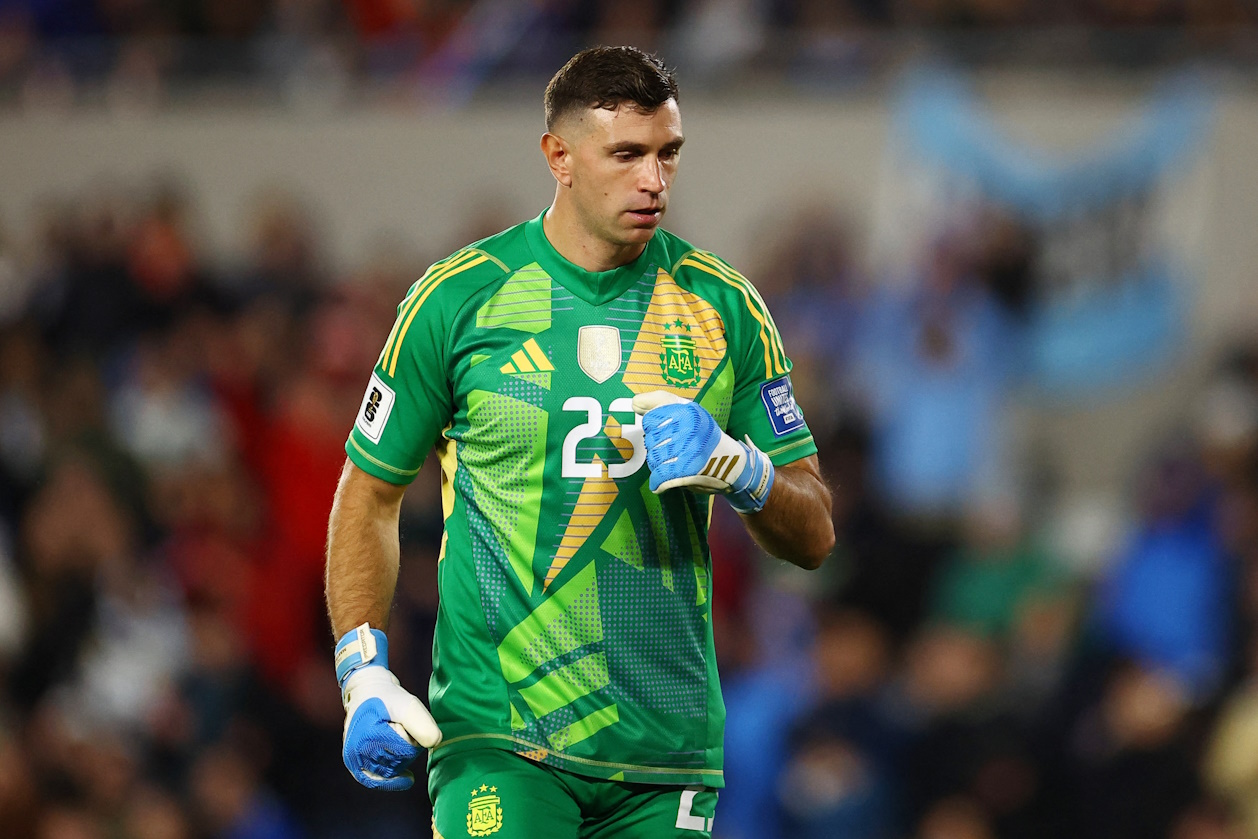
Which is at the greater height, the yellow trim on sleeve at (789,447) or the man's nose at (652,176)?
the man's nose at (652,176)

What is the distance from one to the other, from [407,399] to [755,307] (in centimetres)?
85

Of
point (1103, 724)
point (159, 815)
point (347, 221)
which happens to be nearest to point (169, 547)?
point (159, 815)

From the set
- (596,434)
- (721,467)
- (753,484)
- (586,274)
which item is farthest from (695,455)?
(586,274)

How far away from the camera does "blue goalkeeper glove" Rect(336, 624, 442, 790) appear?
3.95 m

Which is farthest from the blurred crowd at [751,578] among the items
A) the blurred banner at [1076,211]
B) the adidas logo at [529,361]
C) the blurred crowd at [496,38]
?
the adidas logo at [529,361]

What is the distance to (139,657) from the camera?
9.13 meters

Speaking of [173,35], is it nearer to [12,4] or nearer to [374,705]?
[12,4]

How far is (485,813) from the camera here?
13.1ft

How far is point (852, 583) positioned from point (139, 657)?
11.6ft

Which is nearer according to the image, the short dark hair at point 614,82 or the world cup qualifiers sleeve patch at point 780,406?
the short dark hair at point 614,82

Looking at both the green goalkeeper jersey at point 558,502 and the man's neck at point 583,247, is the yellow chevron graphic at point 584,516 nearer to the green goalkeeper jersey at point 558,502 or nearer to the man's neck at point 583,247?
the green goalkeeper jersey at point 558,502

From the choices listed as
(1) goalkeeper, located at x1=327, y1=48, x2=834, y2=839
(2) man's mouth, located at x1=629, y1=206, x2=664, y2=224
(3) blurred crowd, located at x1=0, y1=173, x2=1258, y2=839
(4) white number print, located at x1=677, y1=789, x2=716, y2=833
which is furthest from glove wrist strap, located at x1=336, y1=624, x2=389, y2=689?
(3) blurred crowd, located at x1=0, y1=173, x2=1258, y2=839

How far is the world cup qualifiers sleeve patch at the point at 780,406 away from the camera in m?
4.30

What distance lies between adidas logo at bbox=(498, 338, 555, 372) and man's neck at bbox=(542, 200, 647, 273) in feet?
0.76
